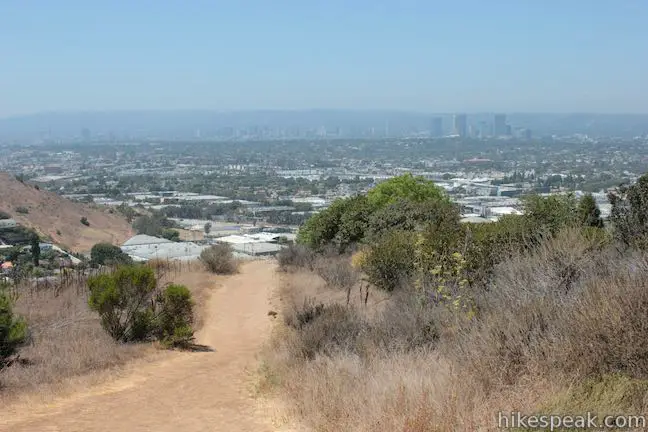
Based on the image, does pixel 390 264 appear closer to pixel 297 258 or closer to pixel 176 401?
pixel 176 401

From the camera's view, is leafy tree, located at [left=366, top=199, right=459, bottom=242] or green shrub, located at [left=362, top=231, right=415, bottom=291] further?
leafy tree, located at [left=366, top=199, right=459, bottom=242]

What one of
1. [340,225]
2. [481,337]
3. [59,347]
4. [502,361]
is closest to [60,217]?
[340,225]

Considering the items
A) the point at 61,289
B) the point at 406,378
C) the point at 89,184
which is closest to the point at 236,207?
the point at 89,184

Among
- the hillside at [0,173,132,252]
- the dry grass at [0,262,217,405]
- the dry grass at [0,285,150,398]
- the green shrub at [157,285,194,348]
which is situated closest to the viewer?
the dry grass at [0,262,217,405]

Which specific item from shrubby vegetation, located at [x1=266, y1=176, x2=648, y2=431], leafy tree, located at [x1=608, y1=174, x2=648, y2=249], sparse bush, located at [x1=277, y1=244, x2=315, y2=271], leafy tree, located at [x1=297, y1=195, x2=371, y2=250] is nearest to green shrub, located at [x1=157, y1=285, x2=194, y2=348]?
shrubby vegetation, located at [x1=266, y1=176, x2=648, y2=431]

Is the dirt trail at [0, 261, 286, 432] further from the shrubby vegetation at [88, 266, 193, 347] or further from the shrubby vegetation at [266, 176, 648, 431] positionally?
the shrubby vegetation at [88, 266, 193, 347]

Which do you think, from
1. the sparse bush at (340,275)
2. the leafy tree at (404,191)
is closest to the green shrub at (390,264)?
the sparse bush at (340,275)
